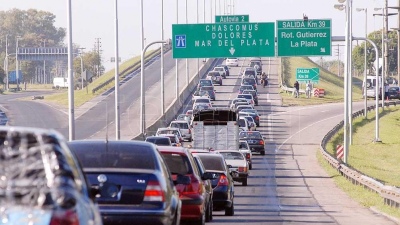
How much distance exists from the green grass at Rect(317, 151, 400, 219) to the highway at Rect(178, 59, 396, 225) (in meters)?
0.32

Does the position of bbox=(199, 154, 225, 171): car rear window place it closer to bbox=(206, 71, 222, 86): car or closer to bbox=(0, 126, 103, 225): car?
bbox=(0, 126, 103, 225): car

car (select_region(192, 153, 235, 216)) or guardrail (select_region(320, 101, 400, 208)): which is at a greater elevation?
car (select_region(192, 153, 235, 216))

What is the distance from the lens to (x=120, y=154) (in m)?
13.2

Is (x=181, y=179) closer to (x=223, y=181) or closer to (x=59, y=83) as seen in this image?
(x=223, y=181)

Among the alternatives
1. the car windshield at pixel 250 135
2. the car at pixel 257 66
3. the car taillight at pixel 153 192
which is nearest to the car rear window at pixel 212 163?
the car taillight at pixel 153 192

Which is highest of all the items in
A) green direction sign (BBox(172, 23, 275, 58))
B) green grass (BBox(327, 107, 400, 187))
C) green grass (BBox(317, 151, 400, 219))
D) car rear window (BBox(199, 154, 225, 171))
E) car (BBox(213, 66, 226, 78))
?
green direction sign (BBox(172, 23, 275, 58))

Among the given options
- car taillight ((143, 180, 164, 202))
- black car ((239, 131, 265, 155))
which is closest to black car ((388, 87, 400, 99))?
black car ((239, 131, 265, 155))

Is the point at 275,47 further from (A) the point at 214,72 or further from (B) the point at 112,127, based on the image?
(A) the point at 214,72

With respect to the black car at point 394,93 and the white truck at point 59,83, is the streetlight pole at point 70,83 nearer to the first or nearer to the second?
the black car at point 394,93

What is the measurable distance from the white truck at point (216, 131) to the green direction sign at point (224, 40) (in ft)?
10.2

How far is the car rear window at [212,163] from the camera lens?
984 inches

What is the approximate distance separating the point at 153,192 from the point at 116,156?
2.73 ft

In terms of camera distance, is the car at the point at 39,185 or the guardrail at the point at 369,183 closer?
the car at the point at 39,185

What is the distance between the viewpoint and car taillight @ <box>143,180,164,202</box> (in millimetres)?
12562
